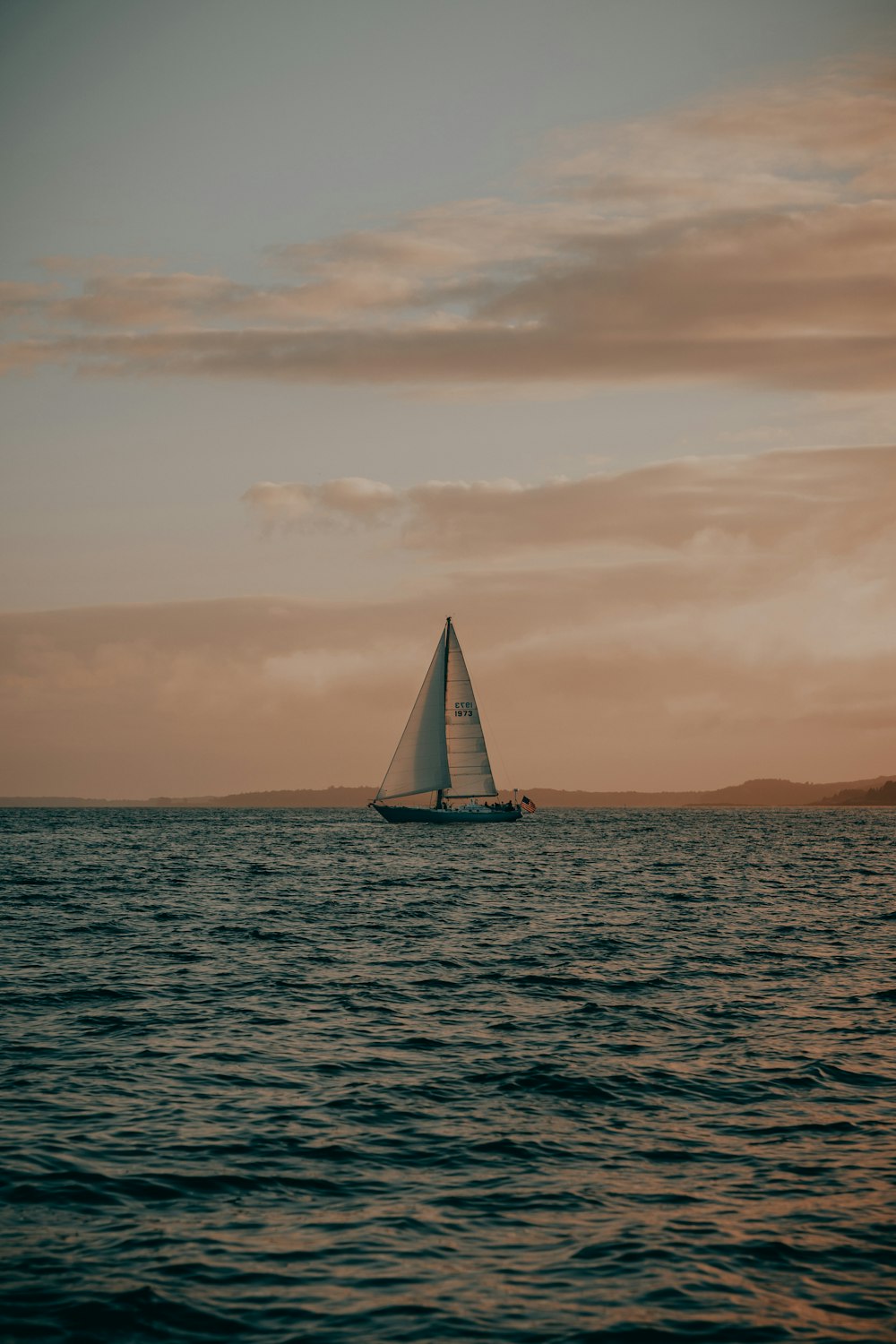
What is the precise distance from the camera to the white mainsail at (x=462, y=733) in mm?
117062

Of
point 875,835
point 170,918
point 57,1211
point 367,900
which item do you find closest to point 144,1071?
point 57,1211

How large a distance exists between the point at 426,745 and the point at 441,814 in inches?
372

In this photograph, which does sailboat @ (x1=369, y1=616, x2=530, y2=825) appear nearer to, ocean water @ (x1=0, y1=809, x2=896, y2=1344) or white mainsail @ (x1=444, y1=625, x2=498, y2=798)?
white mainsail @ (x1=444, y1=625, x2=498, y2=798)

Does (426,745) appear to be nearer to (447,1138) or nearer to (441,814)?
(441,814)

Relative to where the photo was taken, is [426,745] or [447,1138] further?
[426,745]

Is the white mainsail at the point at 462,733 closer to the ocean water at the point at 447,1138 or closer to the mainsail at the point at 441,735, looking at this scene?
the mainsail at the point at 441,735

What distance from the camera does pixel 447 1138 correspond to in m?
15.7

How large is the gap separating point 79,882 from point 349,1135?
166 ft

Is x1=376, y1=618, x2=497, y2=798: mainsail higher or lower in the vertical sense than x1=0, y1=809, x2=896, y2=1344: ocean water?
higher

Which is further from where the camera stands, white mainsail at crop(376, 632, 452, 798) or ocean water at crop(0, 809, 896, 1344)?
white mainsail at crop(376, 632, 452, 798)

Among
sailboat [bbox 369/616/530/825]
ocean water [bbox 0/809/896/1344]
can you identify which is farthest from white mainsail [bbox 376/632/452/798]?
ocean water [bbox 0/809/896/1344]

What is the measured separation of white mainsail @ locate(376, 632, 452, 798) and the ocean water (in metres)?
78.8

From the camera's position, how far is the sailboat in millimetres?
116312

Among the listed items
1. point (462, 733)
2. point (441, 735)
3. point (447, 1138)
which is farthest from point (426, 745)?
point (447, 1138)
